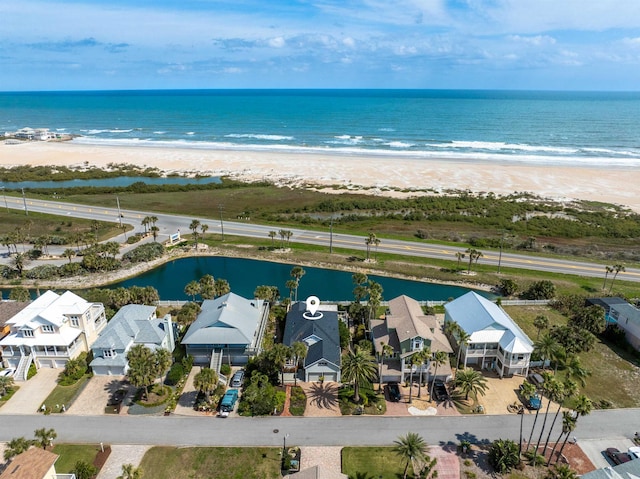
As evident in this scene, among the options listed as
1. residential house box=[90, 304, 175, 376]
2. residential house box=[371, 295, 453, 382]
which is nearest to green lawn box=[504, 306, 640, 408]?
residential house box=[371, 295, 453, 382]

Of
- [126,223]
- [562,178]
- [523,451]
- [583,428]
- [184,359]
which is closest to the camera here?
[523,451]

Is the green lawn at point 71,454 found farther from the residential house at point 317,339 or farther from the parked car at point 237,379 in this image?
the residential house at point 317,339

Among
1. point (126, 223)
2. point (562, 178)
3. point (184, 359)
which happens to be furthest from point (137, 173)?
point (562, 178)

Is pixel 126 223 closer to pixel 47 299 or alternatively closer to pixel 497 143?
pixel 47 299

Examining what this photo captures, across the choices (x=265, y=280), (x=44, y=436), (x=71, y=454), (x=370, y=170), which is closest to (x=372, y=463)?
(x=71, y=454)

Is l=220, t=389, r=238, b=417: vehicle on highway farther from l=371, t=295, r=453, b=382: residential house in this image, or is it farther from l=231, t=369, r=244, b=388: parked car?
l=371, t=295, r=453, b=382: residential house
